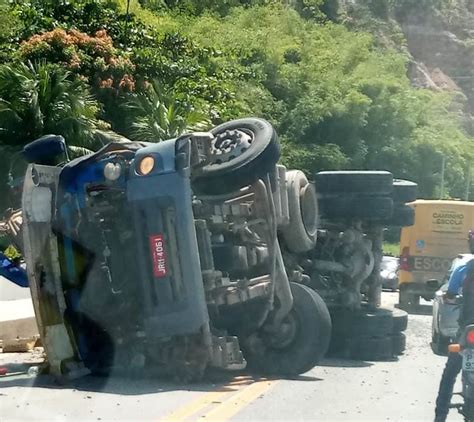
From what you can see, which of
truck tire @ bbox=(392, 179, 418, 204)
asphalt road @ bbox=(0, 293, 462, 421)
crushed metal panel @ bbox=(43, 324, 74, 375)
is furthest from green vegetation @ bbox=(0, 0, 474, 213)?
crushed metal panel @ bbox=(43, 324, 74, 375)

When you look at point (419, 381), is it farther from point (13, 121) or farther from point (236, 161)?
point (13, 121)

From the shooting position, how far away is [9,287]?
1758 cm

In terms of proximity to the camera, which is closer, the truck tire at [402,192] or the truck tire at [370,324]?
the truck tire at [370,324]

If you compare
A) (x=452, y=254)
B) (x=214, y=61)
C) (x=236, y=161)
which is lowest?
(x=452, y=254)

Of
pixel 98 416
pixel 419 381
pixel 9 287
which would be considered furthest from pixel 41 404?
pixel 9 287

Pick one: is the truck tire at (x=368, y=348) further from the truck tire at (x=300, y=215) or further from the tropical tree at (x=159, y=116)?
the tropical tree at (x=159, y=116)

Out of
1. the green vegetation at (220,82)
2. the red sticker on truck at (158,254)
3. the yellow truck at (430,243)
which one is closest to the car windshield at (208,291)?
the red sticker on truck at (158,254)

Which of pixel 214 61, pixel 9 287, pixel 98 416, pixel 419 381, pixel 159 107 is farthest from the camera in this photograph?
pixel 214 61

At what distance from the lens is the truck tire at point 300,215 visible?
1222 cm

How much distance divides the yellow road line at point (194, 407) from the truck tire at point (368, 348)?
3571 mm

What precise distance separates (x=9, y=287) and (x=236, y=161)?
7.95 meters

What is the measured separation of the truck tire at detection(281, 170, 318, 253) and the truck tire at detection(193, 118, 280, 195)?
3.84 feet

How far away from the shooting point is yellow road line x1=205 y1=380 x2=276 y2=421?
8.91m

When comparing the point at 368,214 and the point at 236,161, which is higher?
the point at 236,161
